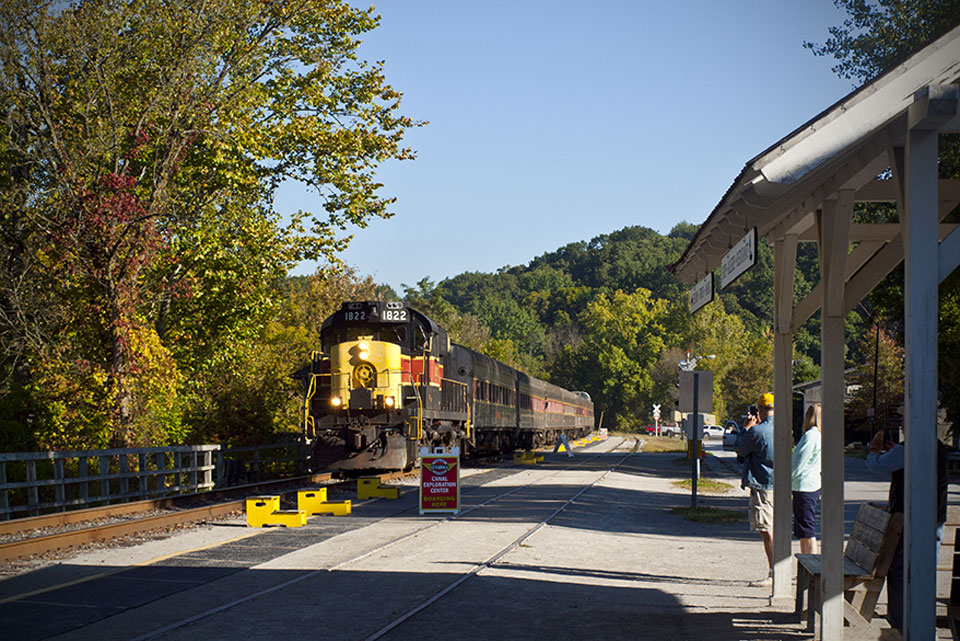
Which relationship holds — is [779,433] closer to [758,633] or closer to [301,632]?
[758,633]

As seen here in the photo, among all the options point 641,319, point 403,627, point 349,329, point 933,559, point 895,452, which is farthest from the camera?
point 641,319

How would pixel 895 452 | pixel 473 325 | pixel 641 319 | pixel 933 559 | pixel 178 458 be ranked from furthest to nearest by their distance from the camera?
pixel 641 319 → pixel 473 325 → pixel 178 458 → pixel 895 452 → pixel 933 559

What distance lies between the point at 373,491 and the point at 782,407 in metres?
12.3

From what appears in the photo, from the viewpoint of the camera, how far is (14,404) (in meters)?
20.6

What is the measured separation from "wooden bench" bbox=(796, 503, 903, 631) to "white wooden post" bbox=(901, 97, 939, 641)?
5.55ft

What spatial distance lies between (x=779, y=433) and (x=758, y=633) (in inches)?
71.0

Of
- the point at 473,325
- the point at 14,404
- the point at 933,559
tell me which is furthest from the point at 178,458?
the point at 473,325

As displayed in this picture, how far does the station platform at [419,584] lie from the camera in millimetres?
7930

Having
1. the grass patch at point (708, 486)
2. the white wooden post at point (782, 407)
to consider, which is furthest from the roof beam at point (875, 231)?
the grass patch at point (708, 486)

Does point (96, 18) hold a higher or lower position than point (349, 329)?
higher

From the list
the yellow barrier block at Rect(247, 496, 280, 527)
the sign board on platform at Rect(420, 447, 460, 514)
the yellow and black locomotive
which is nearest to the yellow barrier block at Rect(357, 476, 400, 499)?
the yellow and black locomotive

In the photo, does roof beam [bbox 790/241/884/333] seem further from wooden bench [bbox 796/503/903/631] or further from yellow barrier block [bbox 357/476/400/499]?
yellow barrier block [bbox 357/476/400/499]

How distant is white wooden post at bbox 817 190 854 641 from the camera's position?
663 cm

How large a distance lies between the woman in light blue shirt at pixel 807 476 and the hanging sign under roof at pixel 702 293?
1668 millimetres
